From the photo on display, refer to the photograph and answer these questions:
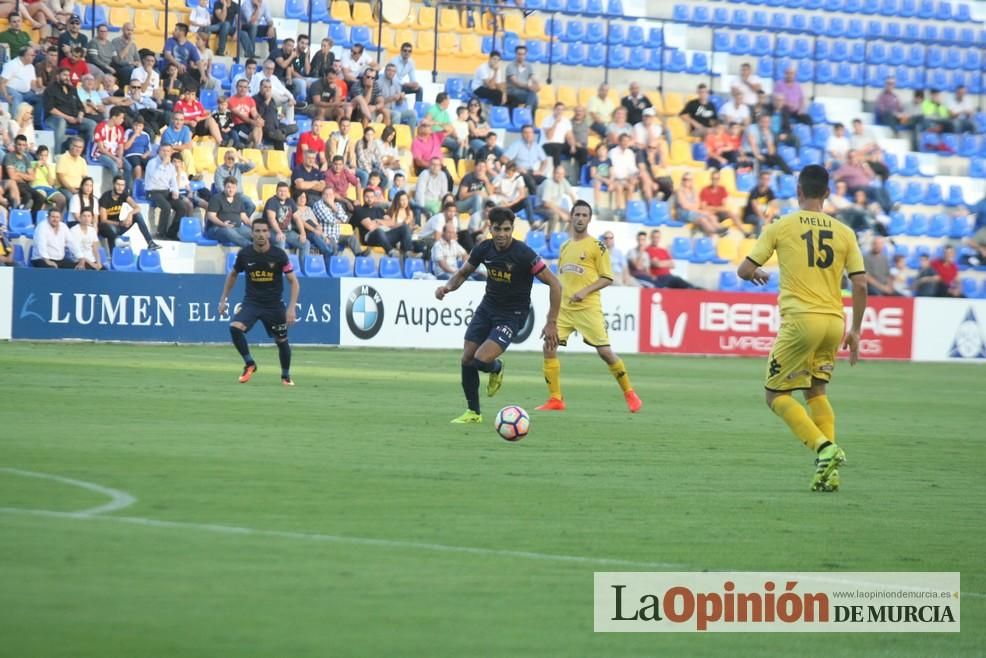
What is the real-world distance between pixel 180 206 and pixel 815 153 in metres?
16.5

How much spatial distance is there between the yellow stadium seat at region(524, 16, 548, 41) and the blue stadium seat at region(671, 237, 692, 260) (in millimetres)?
6678

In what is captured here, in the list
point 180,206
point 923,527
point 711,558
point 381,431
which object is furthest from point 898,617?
point 180,206

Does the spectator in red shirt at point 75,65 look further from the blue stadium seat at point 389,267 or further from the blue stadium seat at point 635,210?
the blue stadium seat at point 635,210

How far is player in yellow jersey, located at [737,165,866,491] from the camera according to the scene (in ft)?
35.7

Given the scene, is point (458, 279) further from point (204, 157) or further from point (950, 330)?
point (950, 330)

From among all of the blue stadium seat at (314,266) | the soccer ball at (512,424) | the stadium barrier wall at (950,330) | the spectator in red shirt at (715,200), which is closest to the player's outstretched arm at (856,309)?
the soccer ball at (512,424)

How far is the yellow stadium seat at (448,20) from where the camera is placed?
3515 cm

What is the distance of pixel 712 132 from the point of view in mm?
35500

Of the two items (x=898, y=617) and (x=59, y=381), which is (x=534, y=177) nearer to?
(x=59, y=381)

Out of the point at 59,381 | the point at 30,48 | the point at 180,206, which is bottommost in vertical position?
the point at 59,381

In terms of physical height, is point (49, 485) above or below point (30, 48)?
below

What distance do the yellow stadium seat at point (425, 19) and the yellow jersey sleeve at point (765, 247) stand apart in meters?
24.8

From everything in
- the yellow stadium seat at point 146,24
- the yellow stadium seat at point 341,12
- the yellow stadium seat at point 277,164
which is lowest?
the yellow stadium seat at point 277,164

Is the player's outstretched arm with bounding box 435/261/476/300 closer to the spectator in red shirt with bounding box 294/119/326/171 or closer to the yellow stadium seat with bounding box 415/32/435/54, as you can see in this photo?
the spectator in red shirt with bounding box 294/119/326/171
